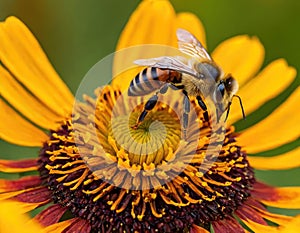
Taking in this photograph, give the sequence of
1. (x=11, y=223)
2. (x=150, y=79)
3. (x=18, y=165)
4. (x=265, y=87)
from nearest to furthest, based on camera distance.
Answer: (x=11, y=223) < (x=150, y=79) < (x=18, y=165) < (x=265, y=87)

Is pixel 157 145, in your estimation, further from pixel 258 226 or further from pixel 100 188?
pixel 258 226

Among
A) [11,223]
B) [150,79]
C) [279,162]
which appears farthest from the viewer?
[279,162]

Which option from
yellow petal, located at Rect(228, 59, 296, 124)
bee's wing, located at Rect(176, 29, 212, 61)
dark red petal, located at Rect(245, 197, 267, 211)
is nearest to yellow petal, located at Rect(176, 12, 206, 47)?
yellow petal, located at Rect(228, 59, 296, 124)

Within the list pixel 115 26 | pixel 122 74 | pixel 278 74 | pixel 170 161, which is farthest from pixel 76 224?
pixel 115 26

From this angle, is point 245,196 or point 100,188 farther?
point 245,196

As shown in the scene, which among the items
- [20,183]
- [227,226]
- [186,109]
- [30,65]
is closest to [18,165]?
[20,183]

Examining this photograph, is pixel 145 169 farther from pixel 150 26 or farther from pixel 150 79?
pixel 150 26

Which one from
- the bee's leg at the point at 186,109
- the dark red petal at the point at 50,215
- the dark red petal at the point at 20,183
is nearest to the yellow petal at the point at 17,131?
the dark red petal at the point at 20,183
